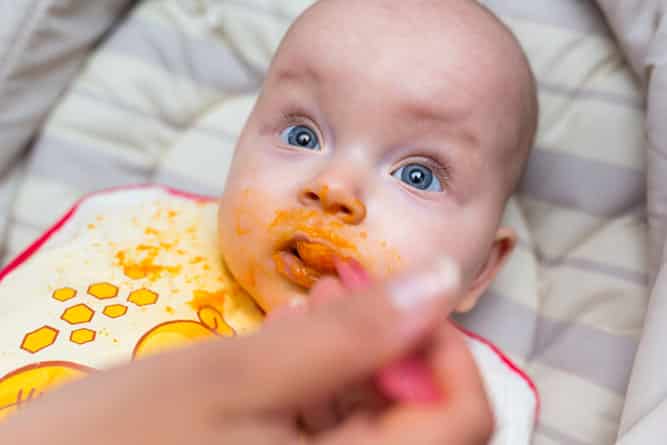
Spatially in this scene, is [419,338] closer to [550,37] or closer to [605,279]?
[605,279]

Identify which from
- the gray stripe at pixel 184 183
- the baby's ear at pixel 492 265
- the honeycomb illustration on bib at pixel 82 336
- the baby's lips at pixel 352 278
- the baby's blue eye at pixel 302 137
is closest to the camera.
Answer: the baby's lips at pixel 352 278

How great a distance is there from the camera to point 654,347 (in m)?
1.00

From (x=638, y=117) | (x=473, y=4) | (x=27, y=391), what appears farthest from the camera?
(x=638, y=117)

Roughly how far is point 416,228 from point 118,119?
0.73m

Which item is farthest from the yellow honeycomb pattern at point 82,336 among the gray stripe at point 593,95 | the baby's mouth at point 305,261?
the gray stripe at point 593,95

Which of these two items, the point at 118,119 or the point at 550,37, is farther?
the point at 118,119

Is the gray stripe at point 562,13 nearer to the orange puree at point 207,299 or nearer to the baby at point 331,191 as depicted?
the baby at point 331,191

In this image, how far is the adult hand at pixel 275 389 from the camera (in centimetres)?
53

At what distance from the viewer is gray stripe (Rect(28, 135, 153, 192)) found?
4.74ft

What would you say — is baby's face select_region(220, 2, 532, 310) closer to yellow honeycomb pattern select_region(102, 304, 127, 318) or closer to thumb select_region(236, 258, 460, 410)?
yellow honeycomb pattern select_region(102, 304, 127, 318)

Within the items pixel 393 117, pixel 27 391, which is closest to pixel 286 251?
pixel 393 117

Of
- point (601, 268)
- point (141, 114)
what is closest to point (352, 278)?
point (601, 268)

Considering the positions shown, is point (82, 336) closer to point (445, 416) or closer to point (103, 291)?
point (103, 291)

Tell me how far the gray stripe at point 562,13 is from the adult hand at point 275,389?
0.89 metres
